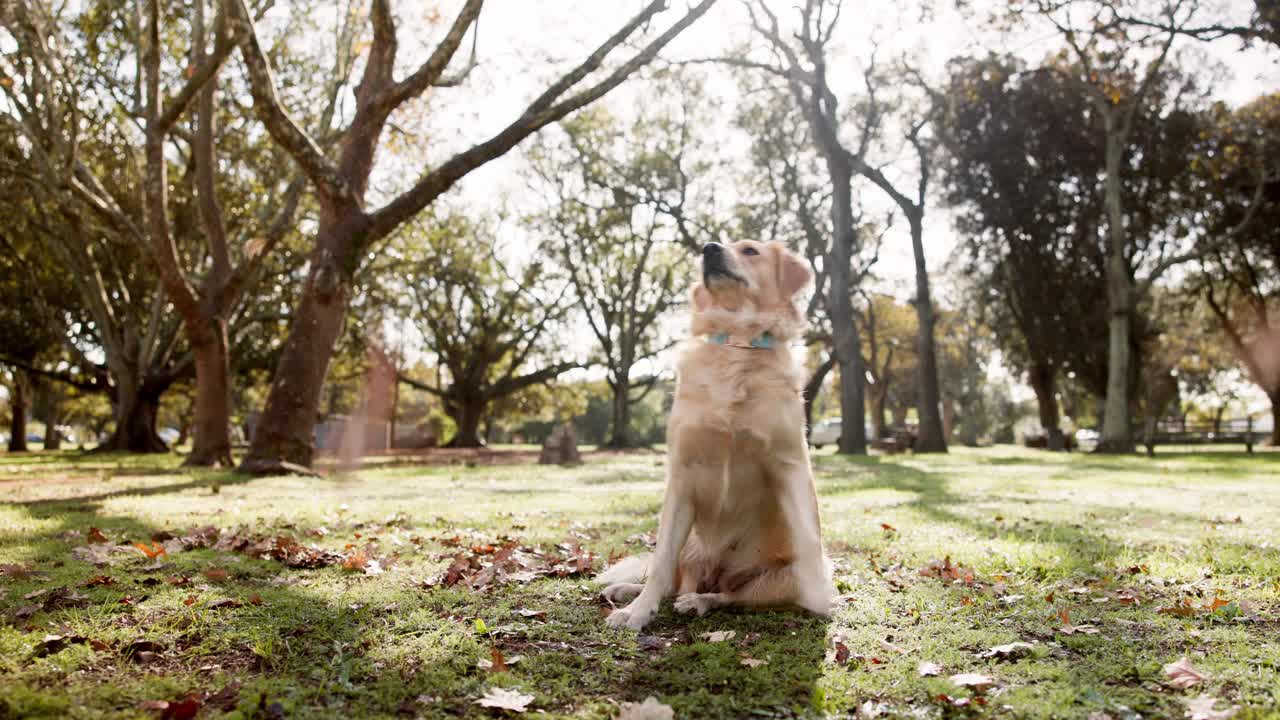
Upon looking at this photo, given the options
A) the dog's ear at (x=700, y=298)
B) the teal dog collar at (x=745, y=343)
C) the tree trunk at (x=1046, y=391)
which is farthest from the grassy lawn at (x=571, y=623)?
the tree trunk at (x=1046, y=391)

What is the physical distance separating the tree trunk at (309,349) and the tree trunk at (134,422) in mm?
14298

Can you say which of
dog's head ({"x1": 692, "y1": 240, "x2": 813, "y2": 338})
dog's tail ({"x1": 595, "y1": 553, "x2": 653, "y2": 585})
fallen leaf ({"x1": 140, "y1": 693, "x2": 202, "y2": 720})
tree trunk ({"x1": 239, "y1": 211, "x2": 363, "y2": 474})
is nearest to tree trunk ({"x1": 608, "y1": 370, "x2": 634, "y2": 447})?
tree trunk ({"x1": 239, "y1": 211, "x2": 363, "y2": 474})

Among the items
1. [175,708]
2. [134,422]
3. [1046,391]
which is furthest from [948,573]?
[1046,391]

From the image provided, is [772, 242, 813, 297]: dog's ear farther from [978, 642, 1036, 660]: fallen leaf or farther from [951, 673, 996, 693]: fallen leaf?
[951, 673, 996, 693]: fallen leaf

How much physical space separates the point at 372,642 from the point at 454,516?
14.3 ft

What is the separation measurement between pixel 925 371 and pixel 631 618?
79.5ft

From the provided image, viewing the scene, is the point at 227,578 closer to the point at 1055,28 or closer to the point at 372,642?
the point at 372,642

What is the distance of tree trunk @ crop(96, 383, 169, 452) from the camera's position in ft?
75.6

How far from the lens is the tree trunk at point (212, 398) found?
14.0 m

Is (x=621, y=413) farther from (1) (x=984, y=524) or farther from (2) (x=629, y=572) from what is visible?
(2) (x=629, y=572)

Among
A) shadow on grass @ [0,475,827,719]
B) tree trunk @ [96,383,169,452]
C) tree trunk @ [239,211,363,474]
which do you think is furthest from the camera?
tree trunk @ [96,383,169,452]

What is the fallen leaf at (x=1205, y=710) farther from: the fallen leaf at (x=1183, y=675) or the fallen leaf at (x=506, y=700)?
the fallen leaf at (x=506, y=700)

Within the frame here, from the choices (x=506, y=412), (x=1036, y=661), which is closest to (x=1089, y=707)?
(x=1036, y=661)

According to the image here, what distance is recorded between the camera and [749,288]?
13.8ft
